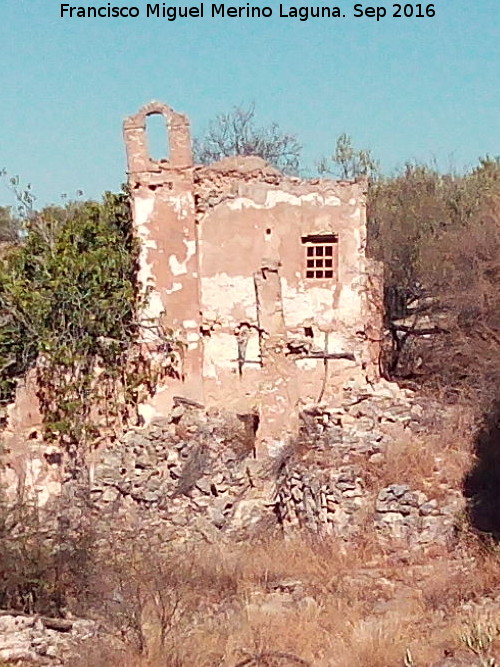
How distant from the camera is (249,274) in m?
13.9

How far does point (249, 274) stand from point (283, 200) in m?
1.25

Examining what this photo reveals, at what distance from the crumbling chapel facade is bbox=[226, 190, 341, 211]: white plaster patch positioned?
0.02 m

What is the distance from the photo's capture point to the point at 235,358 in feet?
46.1

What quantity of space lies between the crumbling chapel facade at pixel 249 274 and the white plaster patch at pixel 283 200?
0.02m

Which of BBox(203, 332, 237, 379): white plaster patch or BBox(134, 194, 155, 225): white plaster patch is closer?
BBox(134, 194, 155, 225): white plaster patch

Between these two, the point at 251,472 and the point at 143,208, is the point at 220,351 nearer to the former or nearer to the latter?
the point at 251,472

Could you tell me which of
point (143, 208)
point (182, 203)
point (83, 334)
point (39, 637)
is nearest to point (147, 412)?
point (83, 334)

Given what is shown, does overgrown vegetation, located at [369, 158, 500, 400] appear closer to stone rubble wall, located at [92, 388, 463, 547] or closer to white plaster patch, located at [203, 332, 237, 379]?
stone rubble wall, located at [92, 388, 463, 547]

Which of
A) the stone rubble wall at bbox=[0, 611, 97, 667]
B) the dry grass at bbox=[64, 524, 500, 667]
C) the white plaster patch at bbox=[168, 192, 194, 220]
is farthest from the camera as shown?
the white plaster patch at bbox=[168, 192, 194, 220]

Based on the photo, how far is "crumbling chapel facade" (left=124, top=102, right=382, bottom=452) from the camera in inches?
544

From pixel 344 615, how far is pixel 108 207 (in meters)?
8.32

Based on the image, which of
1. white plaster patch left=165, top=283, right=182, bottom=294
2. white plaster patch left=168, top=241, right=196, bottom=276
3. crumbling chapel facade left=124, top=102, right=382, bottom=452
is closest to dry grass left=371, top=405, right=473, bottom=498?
crumbling chapel facade left=124, top=102, right=382, bottom=452

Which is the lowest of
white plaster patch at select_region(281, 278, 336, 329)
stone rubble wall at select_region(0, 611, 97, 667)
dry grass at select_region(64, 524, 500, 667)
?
dry grass at select_region(64, 524, 500, 667)

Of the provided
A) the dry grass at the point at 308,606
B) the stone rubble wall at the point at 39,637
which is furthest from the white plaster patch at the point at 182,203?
the stone rubble wall at the point at 39,637
